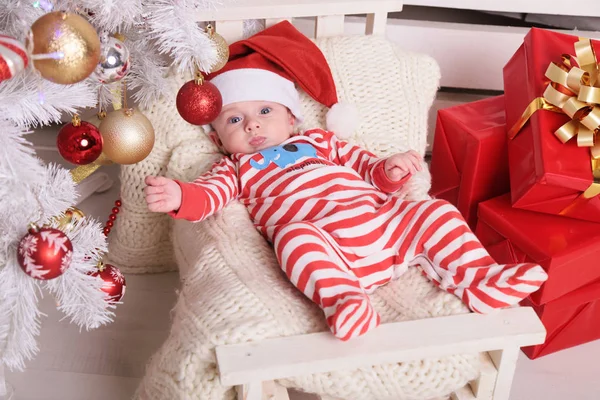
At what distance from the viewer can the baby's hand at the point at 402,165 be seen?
1209 millimetres

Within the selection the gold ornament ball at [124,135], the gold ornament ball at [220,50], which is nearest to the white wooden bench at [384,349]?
the gold ornament ball at [124,135]

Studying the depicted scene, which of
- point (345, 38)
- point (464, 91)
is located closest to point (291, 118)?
point (345, 38)

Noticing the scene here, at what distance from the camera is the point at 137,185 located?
1423 millimetres

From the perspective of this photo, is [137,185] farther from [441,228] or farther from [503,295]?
[503,295]

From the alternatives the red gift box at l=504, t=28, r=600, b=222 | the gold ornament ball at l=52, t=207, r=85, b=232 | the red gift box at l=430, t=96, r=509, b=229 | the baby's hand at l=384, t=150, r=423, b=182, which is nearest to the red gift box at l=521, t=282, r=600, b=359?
the red gift box at l=504, t=28, r=600, b=222

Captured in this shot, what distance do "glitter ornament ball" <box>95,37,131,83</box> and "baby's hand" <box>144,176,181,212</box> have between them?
0.18 metres

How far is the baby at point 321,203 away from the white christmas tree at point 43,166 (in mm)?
172

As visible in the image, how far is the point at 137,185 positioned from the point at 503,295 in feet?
2.65

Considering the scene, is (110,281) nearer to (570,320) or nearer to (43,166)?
(43,166)

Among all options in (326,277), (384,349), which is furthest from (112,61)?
(384,349)

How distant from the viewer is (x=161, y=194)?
3.62ft

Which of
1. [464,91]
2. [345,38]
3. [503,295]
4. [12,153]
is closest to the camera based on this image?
[12,153]

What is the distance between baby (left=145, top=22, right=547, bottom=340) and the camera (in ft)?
3.37

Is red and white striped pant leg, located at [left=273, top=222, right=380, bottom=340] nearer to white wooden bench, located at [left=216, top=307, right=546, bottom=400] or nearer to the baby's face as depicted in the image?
white wooden bench, located at [left=216, top=307, right=546, bottom=400]
